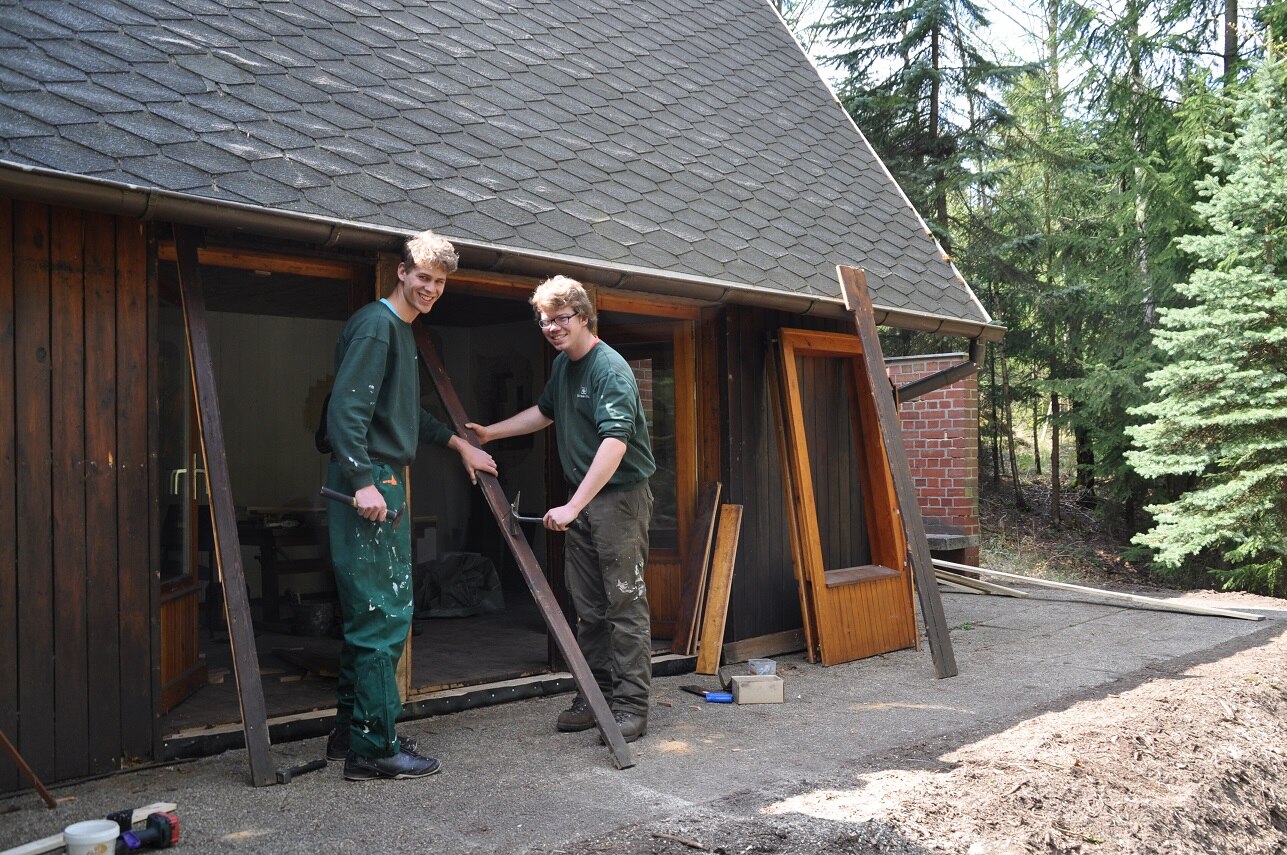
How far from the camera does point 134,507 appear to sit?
425 cm

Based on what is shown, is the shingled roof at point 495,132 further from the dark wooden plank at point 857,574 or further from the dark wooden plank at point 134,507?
the dark wooden plank at point 857,574

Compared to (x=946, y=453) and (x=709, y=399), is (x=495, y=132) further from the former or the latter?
(x=946, y=453)

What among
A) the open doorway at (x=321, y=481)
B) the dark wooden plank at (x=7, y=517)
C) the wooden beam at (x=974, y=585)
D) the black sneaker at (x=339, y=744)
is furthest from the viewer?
the wooden beam at (x=974, y=585)

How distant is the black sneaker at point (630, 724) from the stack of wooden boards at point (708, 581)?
1.58 m

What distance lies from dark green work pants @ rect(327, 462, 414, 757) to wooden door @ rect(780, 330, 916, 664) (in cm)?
330

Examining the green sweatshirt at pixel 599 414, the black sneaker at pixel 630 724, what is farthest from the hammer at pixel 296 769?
the green sweatshirt at pixel 599 414

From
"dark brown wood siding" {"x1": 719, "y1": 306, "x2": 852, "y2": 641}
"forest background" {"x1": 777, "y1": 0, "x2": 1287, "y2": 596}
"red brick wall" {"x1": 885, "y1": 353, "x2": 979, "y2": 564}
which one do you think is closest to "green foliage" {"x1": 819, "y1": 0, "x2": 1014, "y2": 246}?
"forest background" {"x1": 777, "y1": 0, "x2": 1287, "y2": 596}

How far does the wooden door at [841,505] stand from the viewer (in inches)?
267

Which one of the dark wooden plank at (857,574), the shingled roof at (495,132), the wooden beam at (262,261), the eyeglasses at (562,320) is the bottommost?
the dark wooden plank at (857,574)

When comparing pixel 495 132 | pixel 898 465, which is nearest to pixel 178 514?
pixel 495 132

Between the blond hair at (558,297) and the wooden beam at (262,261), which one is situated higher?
the wooden beam at (262,261)

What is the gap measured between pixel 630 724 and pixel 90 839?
227cm

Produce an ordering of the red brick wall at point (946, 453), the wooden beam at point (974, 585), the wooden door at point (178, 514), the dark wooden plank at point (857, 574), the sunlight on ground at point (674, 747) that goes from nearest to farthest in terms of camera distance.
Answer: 1. the sunlight on ground at point (674, 747)
2. the wooden door at point (178, 514)
3. the dark wooden plank at point (857, 574)
4. the wooden beam at point (974, 585)
5. the red brick wall at point (946, 453)

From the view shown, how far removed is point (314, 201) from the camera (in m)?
4.45
